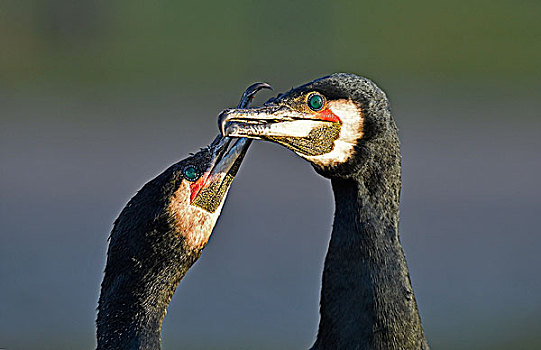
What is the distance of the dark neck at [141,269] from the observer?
508cm

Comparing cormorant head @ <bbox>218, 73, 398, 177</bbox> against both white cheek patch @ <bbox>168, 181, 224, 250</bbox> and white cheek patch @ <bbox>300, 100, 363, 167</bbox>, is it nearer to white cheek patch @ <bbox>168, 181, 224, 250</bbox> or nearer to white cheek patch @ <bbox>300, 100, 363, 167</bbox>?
white cheek patch @ <bbox>300, 100, 363, 167</bbox>

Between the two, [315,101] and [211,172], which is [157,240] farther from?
[315,101]

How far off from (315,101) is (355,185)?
0.42 meters

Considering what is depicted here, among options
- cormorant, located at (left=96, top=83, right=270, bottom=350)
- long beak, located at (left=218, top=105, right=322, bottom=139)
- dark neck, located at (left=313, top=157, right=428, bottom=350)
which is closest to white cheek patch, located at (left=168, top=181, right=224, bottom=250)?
cormorant, located at (left=96, top=83, right=270, bottom=350)

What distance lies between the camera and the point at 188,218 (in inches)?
203

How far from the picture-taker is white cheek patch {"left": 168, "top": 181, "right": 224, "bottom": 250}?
5109mm

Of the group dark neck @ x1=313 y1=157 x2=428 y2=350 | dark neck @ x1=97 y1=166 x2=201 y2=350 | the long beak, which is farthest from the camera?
dark neck @ x1=97 y1=166 x2=201 y2=350

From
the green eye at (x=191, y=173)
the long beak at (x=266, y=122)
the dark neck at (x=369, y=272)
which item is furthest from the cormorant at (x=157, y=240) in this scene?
the dark neck at (x=369, y=272)

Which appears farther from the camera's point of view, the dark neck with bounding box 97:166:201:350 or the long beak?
the dark neck with bounding box 97:166:201:350

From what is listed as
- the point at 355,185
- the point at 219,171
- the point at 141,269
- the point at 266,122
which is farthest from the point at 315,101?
the point at 141,269

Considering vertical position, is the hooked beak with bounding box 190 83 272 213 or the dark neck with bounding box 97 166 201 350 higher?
the hooked beak with bounding box 190 83 272 213
